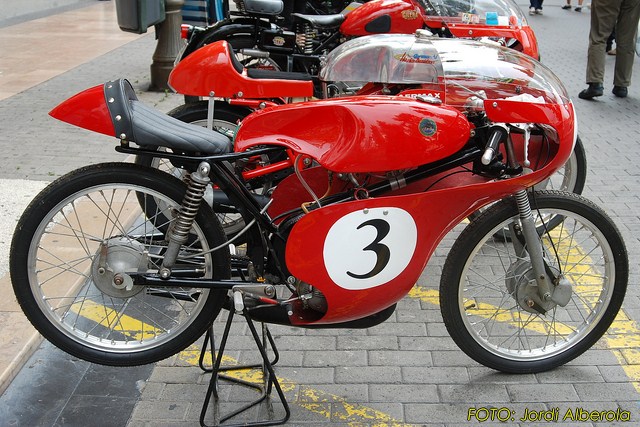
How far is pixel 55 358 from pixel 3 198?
7.21ft

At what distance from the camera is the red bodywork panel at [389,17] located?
633 cm

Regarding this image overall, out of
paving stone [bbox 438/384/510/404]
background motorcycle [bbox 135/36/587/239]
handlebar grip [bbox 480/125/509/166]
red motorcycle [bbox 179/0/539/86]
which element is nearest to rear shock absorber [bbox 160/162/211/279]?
handlebar grip [bbox 480/125/509/166]

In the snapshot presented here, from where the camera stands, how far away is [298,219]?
3334mm

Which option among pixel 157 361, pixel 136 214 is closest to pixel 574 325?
pixel 157 361

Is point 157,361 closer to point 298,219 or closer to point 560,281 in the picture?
point 298,219

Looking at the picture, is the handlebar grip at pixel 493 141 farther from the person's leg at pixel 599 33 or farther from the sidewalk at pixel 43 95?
the person's leg at pixel 599 33

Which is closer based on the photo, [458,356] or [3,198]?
[458,356]

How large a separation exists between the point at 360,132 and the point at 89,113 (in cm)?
109

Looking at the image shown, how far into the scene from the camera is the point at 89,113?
3225mm

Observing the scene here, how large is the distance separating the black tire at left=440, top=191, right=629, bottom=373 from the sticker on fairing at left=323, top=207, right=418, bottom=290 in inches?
11.4

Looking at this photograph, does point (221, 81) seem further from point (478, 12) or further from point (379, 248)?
point (478, 12)

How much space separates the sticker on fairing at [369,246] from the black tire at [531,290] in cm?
29

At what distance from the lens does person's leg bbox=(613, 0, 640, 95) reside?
9305mm

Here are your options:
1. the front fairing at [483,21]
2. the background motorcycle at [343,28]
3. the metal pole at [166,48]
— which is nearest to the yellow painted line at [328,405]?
the background motorcycle at [343,28]
